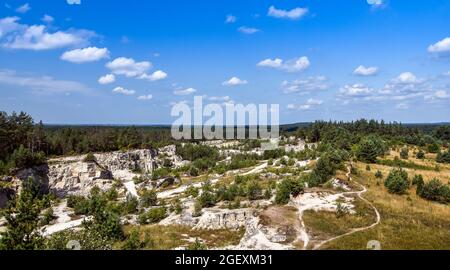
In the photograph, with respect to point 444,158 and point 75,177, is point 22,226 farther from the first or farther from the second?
point 444,158

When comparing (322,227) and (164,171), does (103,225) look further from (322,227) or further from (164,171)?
(164,171)

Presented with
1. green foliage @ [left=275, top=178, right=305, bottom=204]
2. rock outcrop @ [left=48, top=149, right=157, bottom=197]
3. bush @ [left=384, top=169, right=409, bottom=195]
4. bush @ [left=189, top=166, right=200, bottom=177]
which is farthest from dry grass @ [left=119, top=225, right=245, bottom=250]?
bush @ [left=189, top=166, right=200, bottom=177]

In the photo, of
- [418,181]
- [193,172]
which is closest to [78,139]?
[193,172]

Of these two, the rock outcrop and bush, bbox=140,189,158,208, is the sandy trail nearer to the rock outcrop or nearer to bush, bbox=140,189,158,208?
the rock outcrop

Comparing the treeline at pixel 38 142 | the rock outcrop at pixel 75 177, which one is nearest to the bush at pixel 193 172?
the rock outcrop at pixel 75 177

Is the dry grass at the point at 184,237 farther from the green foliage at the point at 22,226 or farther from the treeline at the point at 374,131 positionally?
the treeline at the point at 374,131
